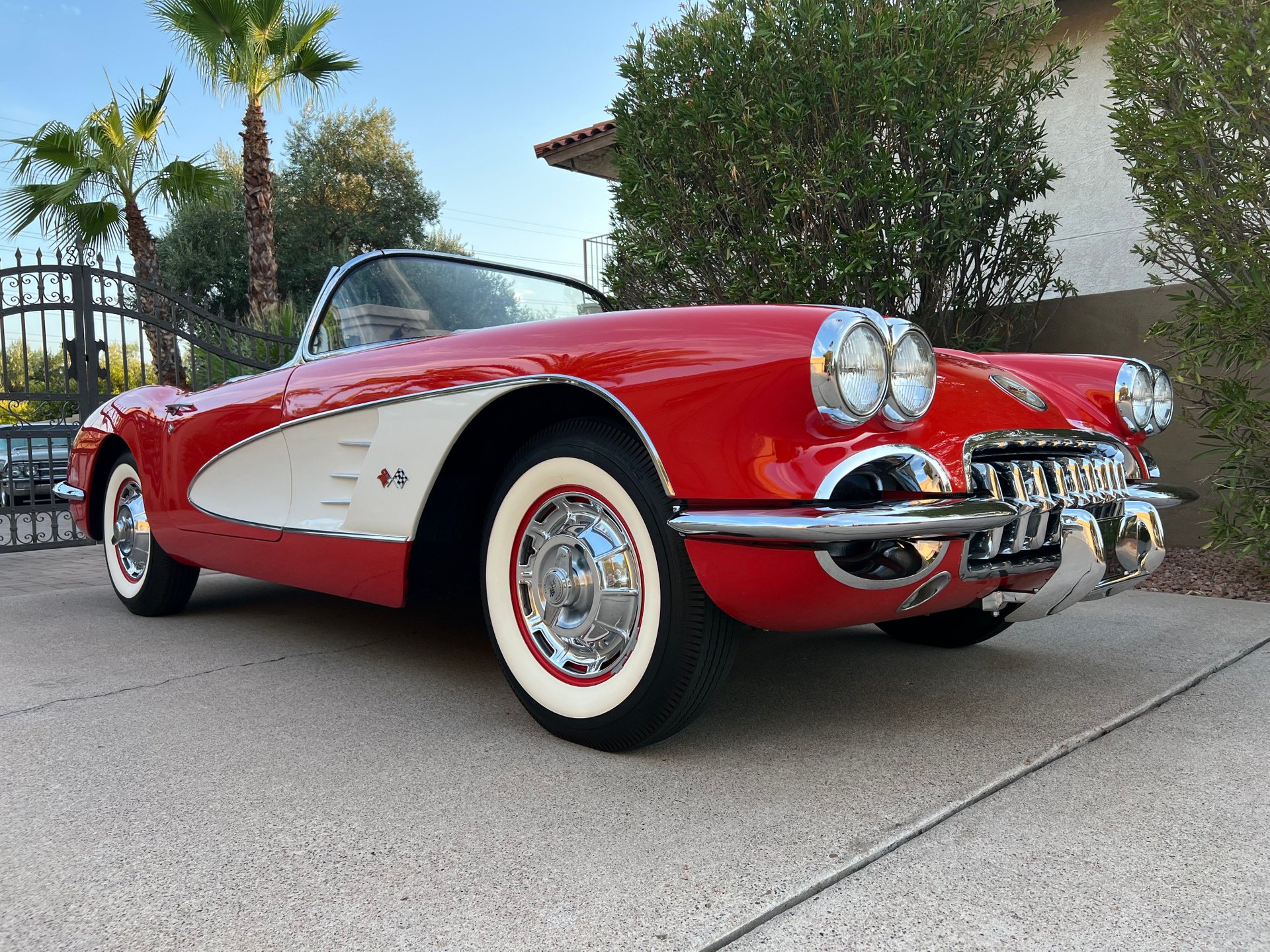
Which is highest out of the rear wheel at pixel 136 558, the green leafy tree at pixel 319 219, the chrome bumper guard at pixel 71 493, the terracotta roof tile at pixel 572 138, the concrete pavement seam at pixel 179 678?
the green leafy tree at pixel 319 219

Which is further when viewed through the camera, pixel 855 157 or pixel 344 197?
pixel 344 197

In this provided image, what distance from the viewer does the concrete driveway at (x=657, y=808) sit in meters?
1.46

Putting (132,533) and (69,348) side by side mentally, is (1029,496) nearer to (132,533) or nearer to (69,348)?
(132,533)

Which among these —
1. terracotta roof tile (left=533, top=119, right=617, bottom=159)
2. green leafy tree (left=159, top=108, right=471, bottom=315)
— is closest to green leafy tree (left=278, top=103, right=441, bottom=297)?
green leafy tree (left=159, top=108, right=471, bottom=315)

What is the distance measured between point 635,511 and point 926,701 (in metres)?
1.12

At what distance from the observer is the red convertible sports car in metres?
1.86

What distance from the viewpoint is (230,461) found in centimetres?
332

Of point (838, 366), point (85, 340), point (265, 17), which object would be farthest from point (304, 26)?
point (838, 366)

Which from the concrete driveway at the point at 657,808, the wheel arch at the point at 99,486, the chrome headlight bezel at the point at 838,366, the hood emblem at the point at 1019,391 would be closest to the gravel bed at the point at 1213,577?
the concrete driveway at the point at 657,808

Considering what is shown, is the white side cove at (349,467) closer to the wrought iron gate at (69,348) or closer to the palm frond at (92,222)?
the wrought iron gate at (69,348)

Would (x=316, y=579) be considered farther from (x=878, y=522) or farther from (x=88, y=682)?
(x=878, y=522)

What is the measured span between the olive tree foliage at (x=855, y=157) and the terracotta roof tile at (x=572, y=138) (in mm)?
3633

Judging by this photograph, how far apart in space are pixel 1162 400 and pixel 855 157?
3.08 metres

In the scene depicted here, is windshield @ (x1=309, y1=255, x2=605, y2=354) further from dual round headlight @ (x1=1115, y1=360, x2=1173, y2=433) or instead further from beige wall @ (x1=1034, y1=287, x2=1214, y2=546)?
beige wall @ (x1=1034, y1=287, x2=1214, y2=546)
